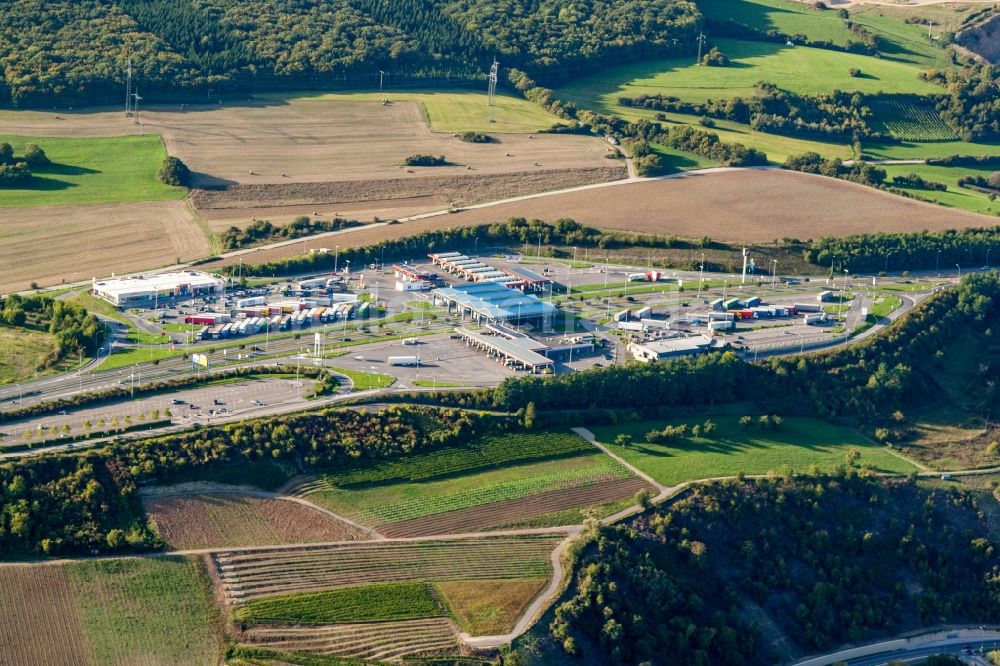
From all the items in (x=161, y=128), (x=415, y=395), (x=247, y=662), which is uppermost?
(x=161, y=128)

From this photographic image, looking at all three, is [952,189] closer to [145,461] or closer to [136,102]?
[136,102]

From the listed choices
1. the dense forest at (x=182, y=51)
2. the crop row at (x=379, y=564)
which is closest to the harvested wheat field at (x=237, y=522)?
the crop row at (x=379, y=564)

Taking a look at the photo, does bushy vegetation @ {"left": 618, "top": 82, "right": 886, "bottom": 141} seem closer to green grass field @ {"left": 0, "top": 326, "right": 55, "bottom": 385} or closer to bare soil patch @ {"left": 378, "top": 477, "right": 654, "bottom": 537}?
bare soil patch @ {"left": 378, "top": 477, "right": 654, "bottom": 537}

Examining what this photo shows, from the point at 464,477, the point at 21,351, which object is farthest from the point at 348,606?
the point at 21,351

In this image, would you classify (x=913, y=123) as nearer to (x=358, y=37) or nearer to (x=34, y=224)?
(x=358, y=37)

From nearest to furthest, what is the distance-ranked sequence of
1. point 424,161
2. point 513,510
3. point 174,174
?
point 513,510, point 174,174, point 424,161

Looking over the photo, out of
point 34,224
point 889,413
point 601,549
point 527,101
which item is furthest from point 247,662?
point 527,101
